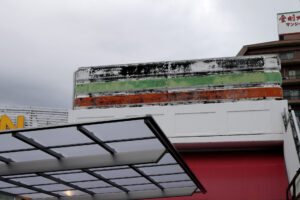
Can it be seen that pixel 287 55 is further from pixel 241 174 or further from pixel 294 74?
pixel 241 174

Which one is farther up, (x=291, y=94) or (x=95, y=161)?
(x=291, y=94)

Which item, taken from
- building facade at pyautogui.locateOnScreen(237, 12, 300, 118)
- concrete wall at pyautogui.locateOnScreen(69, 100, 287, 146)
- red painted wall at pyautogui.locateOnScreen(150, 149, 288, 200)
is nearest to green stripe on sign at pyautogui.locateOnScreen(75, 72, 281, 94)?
concrete wall at pyautogui.locateOnScreen(69, 100, 287, 146)

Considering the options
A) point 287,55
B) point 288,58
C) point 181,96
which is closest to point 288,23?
point 287,55

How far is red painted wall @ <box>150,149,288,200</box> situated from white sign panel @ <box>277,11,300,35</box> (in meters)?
53.1

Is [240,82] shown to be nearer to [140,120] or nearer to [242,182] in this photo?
[242,182]

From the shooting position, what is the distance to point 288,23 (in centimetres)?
6212

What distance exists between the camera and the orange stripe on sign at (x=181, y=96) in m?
12.9

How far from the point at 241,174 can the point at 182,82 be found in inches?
140

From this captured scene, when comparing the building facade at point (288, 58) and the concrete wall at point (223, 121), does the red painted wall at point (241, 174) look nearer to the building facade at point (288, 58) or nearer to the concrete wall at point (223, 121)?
the concrete wall at point (223, 121)

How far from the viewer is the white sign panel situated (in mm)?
61219

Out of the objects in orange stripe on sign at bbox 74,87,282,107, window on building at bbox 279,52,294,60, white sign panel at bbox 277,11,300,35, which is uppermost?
white sign panel at bbox 277,11,300,35

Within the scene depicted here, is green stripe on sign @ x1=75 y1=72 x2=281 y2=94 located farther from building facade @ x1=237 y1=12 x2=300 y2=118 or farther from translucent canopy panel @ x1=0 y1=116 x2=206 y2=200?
building facade @ x1=237 y1=12 x2=300 y2=118

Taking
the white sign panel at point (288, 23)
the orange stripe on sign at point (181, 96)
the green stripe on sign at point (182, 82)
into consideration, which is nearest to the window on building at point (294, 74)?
the white sign panel at point (288, 23)

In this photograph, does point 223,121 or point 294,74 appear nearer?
point 223,121
